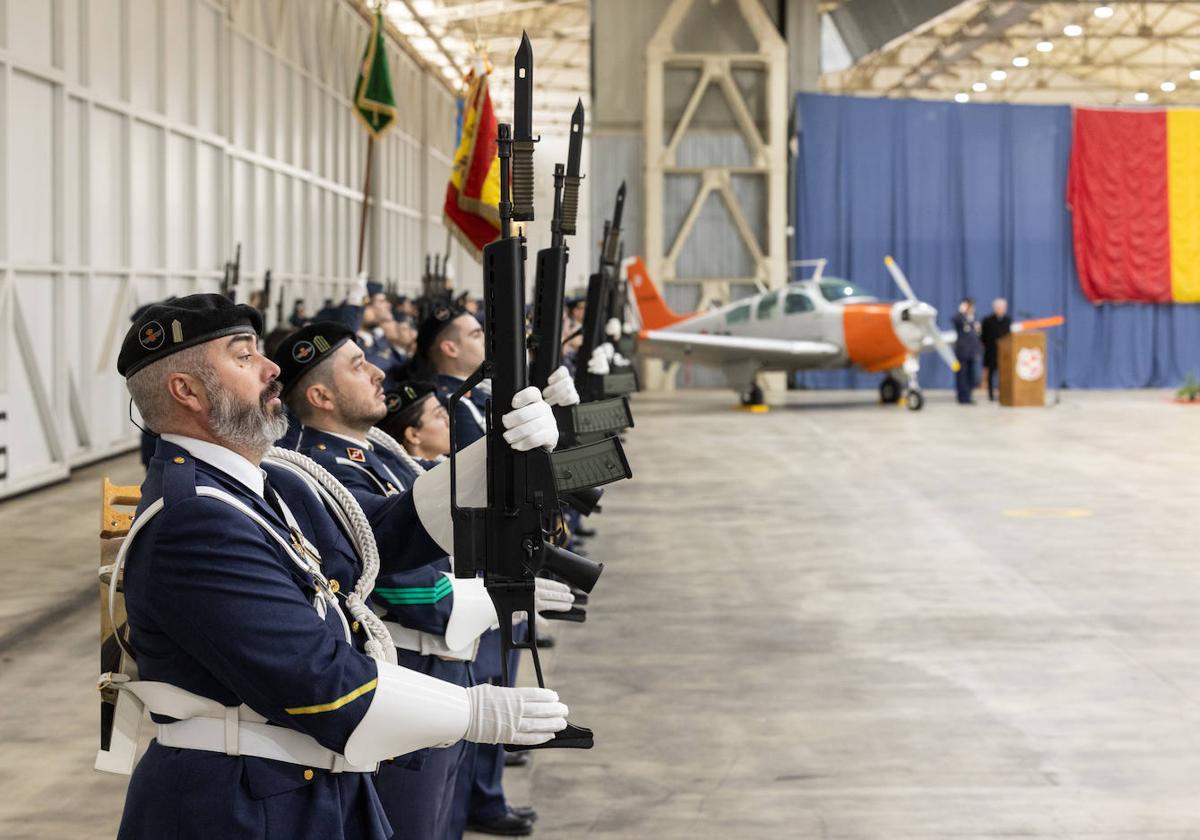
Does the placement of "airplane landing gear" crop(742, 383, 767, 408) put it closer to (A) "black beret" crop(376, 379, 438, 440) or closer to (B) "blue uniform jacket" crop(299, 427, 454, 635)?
(A) "black beret" crop(376, 379, 438, 440)

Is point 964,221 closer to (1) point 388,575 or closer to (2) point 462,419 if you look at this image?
(2) point 462,419

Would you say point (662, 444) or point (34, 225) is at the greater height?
point (34, 225)

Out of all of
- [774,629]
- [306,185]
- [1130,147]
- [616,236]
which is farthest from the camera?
[1130,147]

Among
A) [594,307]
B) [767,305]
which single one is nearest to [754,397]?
[767,305]

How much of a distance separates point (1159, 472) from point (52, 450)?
439 inches

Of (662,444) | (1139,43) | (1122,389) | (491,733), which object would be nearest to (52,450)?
(662,444)

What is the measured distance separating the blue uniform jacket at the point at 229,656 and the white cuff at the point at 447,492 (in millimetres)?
604

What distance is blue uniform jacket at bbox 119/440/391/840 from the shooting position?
7.17 ft

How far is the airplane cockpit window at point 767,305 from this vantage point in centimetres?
2331

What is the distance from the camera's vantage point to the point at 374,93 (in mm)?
17031

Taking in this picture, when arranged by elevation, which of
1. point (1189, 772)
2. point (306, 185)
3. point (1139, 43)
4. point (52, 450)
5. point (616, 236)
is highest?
point (1139, 43)

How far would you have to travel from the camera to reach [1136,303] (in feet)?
96.1

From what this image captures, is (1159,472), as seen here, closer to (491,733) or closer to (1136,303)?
(491,733)

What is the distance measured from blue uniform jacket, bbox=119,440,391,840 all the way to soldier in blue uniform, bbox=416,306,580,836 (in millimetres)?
1324
